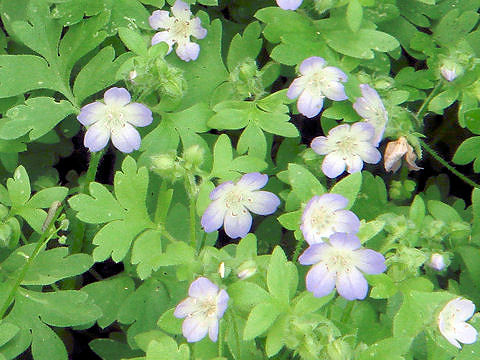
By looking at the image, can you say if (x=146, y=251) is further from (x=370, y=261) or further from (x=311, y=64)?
(x=311, y=64)

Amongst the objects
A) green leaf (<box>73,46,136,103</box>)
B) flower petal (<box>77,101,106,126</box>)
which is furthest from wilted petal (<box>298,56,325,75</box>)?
flower petal (<box>77,101,106,126</box>)

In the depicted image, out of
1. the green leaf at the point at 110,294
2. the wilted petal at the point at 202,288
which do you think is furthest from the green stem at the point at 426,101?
the green leaf at the point at 110,294

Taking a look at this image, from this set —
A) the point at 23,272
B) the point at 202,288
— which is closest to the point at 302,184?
the point at 202,288

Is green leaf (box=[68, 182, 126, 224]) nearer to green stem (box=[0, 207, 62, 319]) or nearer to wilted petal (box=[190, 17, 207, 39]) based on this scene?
green stem (box=[0, 207, 62, 319])

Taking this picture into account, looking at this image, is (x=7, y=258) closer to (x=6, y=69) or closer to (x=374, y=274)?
(x=6, y=69)

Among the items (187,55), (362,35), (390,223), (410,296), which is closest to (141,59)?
(187,55)
